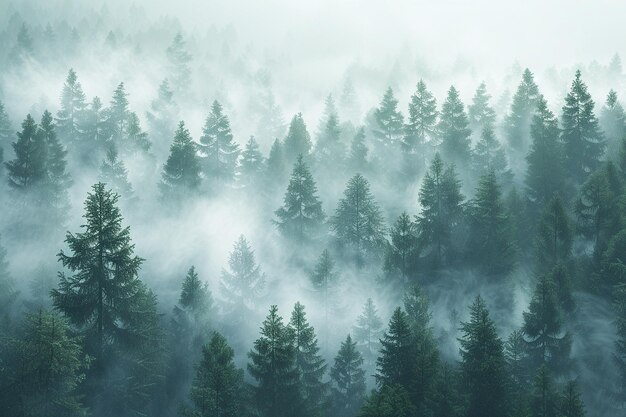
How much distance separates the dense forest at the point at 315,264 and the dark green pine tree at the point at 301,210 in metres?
0.27

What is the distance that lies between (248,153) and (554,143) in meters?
39.6

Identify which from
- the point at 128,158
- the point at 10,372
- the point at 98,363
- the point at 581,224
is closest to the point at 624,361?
the point at 581,224

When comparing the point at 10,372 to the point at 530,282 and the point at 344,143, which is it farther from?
the point at 344,143

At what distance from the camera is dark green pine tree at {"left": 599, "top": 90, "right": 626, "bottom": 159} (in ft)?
200

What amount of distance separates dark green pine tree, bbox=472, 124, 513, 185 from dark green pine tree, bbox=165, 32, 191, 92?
6272cm

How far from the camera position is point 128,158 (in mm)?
68875

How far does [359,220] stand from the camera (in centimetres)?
5078

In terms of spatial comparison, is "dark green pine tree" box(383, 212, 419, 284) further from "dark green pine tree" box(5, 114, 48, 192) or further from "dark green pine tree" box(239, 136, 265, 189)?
"dark green pine tree" box(5, 114, 48, 192)

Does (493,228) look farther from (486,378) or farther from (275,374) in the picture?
(275,374)

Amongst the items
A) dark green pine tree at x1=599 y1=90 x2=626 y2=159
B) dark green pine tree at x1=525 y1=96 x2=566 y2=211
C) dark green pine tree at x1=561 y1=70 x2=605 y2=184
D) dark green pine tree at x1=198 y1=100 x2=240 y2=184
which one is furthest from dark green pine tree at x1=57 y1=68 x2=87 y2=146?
dark green pine tree at x1=599 y1=90 x2=626 y2=159

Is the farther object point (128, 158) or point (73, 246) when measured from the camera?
point (128, 158)

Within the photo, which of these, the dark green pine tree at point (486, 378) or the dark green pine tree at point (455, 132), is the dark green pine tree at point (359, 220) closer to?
the dark green pine tree at point (455, 132)

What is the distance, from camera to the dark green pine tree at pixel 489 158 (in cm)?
5884

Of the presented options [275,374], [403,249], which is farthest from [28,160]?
[403,249]
